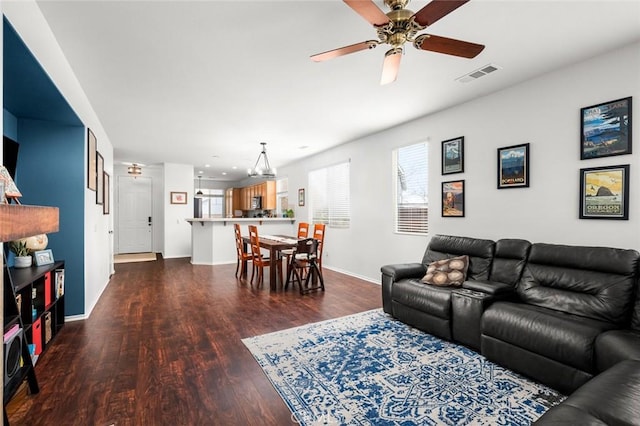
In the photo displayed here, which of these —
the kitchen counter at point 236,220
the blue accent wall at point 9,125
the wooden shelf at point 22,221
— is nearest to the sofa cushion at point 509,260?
the wooden shelf at point 22,221

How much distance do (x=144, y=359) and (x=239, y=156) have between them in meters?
5.37

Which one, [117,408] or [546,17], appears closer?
[117,408]

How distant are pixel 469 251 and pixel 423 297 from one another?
812mm

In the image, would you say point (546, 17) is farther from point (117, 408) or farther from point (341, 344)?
point (117, 408)

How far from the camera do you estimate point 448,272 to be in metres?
3.30

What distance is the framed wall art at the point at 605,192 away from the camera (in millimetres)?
2684

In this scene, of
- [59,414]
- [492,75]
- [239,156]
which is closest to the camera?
[59,414]

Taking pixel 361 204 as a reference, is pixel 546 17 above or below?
above

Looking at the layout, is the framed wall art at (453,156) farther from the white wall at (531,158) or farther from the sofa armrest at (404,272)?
the sofa armrest at (404,272)

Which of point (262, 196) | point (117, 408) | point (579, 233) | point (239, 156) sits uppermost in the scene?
point (239, 156)

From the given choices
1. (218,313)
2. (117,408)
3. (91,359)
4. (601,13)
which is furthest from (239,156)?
(601,13)

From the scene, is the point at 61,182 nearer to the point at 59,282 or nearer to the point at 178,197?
the point at 59,282

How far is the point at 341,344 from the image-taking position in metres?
2.92

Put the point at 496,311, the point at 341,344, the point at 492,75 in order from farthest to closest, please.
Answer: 1. the point at 492,75
2. the point at 341,344
3. the point at 496,311
